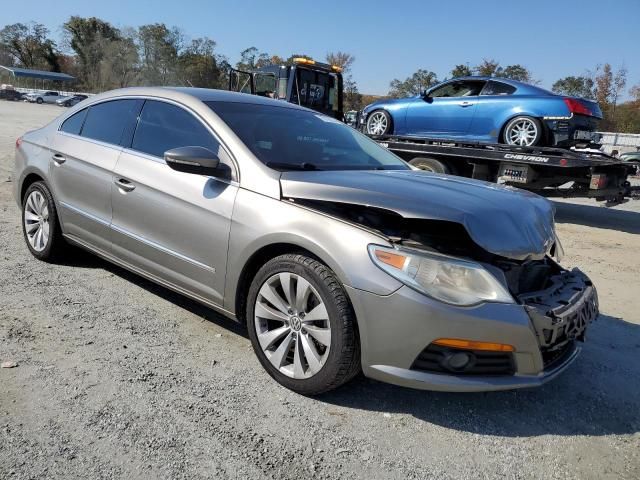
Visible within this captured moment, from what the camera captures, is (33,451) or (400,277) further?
(400,277)

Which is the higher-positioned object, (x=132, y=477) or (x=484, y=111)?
(x=484, y=111)

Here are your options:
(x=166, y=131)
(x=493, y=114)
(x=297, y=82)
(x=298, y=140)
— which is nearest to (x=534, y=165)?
(x=493, y=114)

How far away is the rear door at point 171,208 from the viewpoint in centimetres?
329

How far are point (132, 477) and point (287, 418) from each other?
31.1 inches

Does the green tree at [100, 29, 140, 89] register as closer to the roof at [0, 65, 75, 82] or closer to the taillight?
the roof at [0, 65, 75, 82]

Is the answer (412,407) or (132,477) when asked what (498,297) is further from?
(132,477)

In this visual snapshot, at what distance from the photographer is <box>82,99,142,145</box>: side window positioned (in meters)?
4.11

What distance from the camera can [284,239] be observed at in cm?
291

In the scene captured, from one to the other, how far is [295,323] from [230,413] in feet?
1.86

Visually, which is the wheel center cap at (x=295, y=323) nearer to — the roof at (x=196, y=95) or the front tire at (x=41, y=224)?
the roof at (x=196, y=95)

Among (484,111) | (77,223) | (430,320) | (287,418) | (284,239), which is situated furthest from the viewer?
(484,111)

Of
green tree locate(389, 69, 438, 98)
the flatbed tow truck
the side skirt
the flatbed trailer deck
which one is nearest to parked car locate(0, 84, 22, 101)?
green tree locate(389, 69, 438, 98)

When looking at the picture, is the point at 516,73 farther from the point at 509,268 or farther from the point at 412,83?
the point at 509,268

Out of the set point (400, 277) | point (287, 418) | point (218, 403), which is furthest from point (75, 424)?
point (400, 277)
